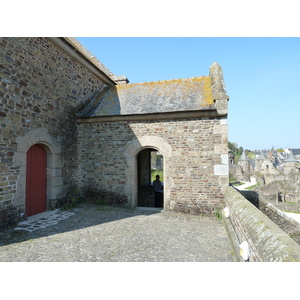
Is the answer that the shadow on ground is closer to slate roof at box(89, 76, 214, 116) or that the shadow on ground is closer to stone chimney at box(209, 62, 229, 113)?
slate roof at box(89, 76, 214, 116)

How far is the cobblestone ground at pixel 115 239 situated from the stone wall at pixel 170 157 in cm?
82

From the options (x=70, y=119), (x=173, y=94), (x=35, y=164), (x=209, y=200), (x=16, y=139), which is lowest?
(x=209, y=200)

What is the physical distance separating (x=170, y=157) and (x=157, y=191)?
268 centimetres

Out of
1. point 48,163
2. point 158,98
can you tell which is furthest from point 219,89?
point 48,163

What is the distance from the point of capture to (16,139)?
5.20 m

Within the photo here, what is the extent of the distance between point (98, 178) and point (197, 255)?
4910 mm

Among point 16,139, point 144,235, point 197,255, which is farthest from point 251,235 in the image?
point 16,139

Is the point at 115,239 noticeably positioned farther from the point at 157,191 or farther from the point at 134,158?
the point at 157,191

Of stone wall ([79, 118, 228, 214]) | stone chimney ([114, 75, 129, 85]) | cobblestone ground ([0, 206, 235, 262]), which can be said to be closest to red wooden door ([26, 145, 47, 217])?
cobblestone ground ([0, 206, 235, 262])

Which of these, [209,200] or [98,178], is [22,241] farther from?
[209,200]

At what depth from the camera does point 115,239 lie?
4.45 metres

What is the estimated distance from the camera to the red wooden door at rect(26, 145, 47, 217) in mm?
5902

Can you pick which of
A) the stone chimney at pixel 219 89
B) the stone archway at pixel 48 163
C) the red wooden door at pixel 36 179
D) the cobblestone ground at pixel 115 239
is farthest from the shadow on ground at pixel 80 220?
the stone chimney at pixel 219 89

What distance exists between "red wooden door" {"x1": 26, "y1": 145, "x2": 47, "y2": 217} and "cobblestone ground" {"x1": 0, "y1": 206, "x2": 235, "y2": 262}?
0.47 meters
